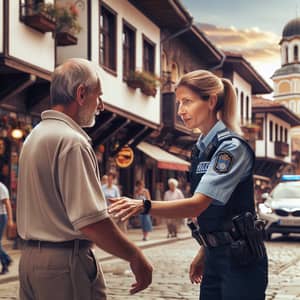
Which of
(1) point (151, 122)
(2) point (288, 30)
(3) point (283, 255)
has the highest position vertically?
(2) point (288, 30)

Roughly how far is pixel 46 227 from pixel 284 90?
108335 mm

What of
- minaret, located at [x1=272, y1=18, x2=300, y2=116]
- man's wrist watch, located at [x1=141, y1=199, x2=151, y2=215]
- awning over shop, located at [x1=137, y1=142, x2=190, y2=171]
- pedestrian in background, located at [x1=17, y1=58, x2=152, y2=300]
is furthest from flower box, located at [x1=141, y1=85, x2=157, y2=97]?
minaret, located at [x1=272, y1=18, x2=300, y2=116]

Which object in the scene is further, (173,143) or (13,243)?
(173,143)

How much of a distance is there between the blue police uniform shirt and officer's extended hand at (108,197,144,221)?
38cm

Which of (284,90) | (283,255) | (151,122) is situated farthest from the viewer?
(284,90)

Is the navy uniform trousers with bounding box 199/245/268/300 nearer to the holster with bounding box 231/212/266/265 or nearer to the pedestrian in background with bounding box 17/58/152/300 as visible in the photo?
the holster with bounding box 231/212/266/265

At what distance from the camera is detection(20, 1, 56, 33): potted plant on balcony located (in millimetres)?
15016

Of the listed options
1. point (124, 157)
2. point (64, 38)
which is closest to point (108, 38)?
point (124, 157)

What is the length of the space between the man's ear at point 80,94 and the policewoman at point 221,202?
0.54 metres

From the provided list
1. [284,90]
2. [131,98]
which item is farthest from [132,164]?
[284,90]

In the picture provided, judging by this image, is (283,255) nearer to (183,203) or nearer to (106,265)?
(106,265)

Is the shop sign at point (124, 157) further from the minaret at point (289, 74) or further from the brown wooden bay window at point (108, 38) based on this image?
the minaret at point (289, 74)

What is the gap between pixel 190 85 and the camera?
3627 millimetres

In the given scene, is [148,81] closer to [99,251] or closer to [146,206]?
[99,251]
